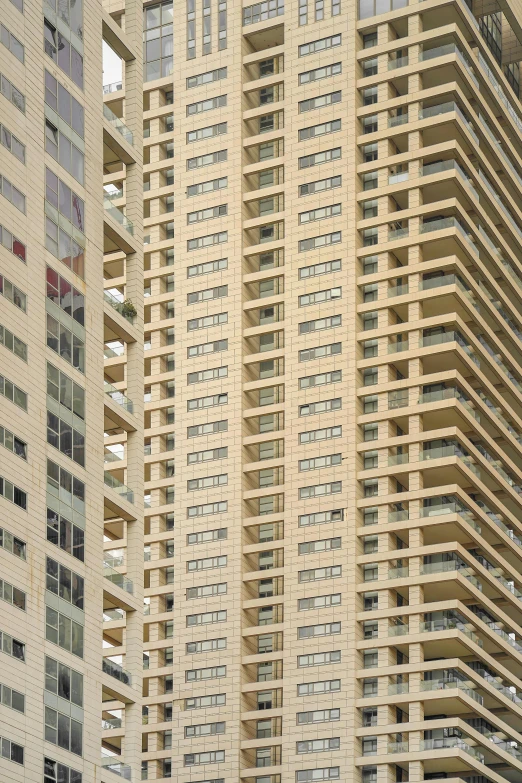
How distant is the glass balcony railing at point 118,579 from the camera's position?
10456 centimetres

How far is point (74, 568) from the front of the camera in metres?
100

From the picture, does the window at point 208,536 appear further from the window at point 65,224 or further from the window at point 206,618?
the window at point 65,224

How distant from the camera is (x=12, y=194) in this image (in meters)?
99.5

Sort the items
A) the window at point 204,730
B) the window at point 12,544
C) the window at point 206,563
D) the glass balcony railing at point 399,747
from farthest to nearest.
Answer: the window at point 206,563
the window at point 204,730
the glass balcony railing at point 399,747
the window at point 12,544

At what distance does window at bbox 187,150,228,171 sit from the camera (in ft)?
486

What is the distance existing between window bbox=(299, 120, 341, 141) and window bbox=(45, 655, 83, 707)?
2232 inches

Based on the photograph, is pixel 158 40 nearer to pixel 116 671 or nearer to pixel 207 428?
pixel 207 428

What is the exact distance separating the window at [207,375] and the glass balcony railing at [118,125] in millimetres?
29715

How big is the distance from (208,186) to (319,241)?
1187 centimetres

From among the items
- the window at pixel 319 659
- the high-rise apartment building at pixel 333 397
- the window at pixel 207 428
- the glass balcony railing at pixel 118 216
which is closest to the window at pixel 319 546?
the high-rise apartment building at pixel 333 397

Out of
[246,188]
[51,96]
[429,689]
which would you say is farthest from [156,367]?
[51,96]

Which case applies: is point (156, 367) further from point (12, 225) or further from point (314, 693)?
point (12, 225)

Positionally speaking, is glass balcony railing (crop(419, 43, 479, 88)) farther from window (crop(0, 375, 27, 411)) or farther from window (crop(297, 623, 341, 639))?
window (crop(0, 375, 27, 411))

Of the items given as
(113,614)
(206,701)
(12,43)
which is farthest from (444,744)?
(12,43)
